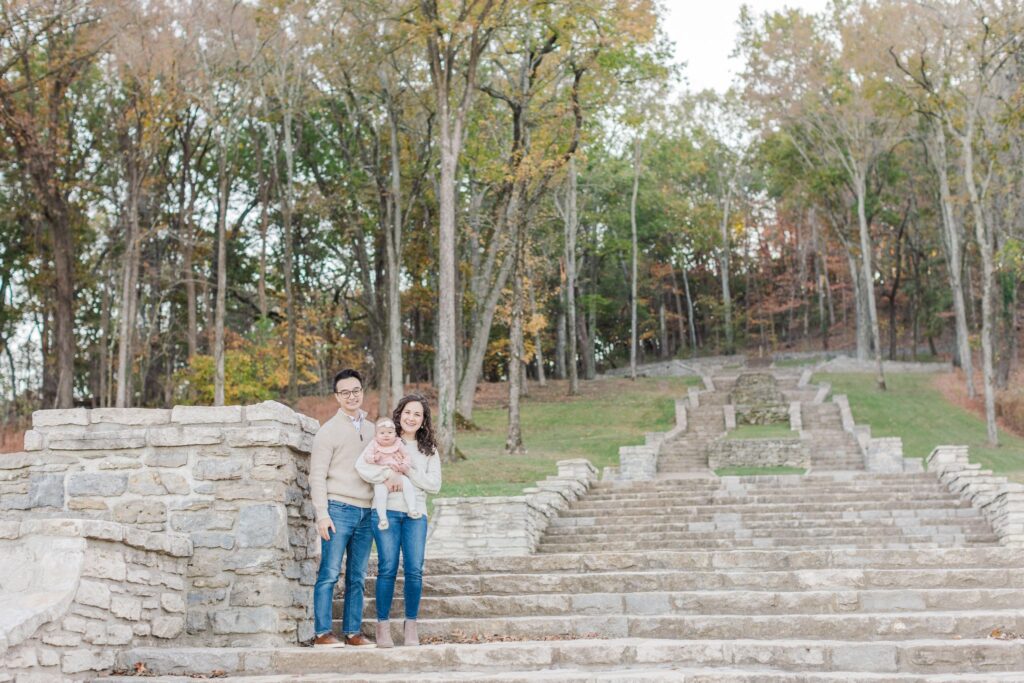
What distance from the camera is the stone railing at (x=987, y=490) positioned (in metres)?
11.8

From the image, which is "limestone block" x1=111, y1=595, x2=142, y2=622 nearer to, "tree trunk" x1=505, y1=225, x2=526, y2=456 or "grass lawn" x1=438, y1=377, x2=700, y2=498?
"grass lawn" x1=438, y1=377, x2=700, y2=498

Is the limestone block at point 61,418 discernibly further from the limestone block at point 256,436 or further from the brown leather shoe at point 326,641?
the brown leather shoe at point 326,641

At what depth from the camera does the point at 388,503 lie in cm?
716

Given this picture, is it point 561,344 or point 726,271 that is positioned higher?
point 726,271

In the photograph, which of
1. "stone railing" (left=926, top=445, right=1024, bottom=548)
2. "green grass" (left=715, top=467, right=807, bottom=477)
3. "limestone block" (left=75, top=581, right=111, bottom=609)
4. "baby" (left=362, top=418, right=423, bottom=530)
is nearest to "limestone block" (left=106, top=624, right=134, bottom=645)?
"limestone block" (left=75, top=581, right=111, bottom=609)

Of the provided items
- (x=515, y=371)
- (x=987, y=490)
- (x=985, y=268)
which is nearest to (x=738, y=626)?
(x=987, y=490)

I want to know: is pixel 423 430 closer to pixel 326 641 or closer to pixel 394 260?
pixel 326 641

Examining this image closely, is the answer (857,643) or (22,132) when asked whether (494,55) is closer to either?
(22,132)

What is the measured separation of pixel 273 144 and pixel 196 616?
25436mm

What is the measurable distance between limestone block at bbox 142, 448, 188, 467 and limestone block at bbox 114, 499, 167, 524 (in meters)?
0.27

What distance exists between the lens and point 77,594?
243 inches

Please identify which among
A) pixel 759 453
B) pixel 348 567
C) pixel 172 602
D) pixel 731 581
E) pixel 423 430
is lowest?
pixel 759 453

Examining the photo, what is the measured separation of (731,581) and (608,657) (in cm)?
199

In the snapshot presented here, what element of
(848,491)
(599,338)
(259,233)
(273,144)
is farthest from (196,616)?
(599,338)
